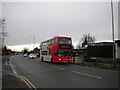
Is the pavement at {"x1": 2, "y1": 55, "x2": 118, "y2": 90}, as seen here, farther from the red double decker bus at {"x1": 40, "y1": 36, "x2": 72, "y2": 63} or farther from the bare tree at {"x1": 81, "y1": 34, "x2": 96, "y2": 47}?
the bare tree at {"x1": 81, "y1": 34, "x2": 96, "y2": 47}

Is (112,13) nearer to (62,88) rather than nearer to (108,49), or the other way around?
(62,88)

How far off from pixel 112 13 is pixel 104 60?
41.8 ft

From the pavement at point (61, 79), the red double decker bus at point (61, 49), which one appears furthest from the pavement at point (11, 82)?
the red double decker bus at point (61, 49)

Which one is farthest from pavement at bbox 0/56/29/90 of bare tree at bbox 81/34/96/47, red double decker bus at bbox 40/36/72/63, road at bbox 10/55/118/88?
bare tree at bbox 81/34/96/47

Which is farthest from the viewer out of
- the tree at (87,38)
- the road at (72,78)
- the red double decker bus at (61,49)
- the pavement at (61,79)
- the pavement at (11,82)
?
the tree at (87,38)

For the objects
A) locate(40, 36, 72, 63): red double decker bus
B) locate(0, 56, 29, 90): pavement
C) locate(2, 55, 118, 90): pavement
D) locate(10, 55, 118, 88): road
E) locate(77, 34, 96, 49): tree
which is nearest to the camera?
locate(0, 56, 29, 90): pavement

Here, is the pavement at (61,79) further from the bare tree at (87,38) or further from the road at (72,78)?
the bare tree at (87,38)

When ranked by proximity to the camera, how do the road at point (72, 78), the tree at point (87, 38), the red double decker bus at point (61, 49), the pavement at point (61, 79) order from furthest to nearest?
the tree at point (87, 38) → the red double decker bus at point (61, 49) → the road at point (72, 78) → the pavement at point (61, 79)

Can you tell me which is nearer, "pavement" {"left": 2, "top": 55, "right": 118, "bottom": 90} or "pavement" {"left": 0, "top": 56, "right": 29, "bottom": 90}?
"pavement" {"left": 0, "top": 56, "right": 29, "bottom": 90}

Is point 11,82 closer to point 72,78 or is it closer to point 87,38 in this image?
point 72,78

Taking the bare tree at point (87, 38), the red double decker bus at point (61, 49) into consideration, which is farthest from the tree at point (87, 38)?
the red double decker bus at point (61, 49)

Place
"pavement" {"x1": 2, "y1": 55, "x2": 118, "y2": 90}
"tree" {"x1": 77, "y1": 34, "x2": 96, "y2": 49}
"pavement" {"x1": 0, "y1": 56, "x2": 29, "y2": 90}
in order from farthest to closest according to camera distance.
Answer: "tree" {"x1": 77, "y1": 34, "x2": 96, "y2": 49}, "pavement" {"x1": 2, "y1": 55, "x2": 118, "y2": 90}, "pavement" {"x1": 0, "y1": 56, "x2": 29, "y2": 90}

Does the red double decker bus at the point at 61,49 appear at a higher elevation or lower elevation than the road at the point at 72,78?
higher

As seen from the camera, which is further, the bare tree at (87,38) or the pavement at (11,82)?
the bare tree at (87,38)
